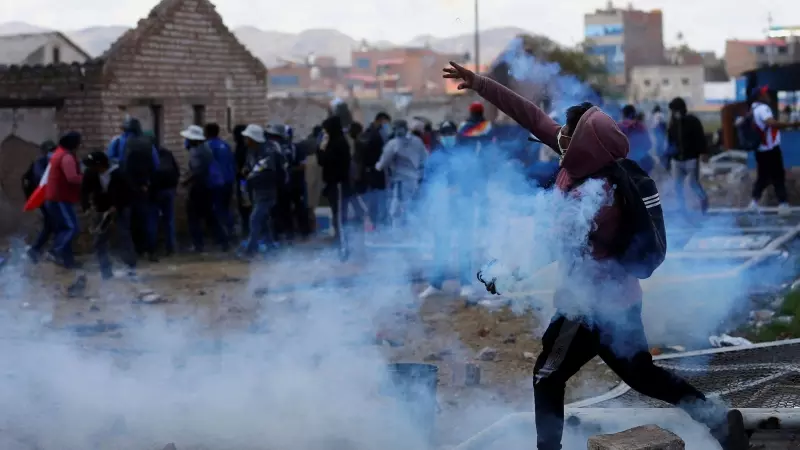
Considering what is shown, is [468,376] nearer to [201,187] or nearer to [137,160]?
[137,160]

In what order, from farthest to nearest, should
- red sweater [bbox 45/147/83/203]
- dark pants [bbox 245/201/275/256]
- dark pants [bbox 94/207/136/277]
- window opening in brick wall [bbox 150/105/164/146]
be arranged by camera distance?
window opening in brick wall [bbox 150/105/164/146] < dark pants [bbox 245/201/275/256] < red sweater [bbox 45/147/83/203] < dark pants [bbox 94/207/136/277]

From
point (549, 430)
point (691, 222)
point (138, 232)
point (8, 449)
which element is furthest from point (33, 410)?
point (691, 222)

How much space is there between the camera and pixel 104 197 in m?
10.5

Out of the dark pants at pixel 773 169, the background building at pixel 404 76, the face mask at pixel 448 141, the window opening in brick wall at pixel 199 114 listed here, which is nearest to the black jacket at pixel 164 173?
the window opening in brick wall at pixel 199 114

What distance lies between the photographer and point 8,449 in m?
4.94

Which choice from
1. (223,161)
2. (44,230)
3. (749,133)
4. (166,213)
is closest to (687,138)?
(749,133)

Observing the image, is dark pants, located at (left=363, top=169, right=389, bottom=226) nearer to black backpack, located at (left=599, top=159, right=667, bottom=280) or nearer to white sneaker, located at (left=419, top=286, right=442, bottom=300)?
white sneaker, located at (left=419, top=286, right=442, bottom=300)

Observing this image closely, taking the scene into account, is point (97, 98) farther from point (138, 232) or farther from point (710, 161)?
point (710, 161)

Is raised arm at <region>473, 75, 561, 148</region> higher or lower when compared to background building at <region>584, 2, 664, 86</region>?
lower

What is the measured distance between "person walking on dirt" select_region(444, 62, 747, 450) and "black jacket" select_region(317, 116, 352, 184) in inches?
291

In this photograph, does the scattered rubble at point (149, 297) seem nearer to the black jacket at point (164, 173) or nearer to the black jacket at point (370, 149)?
the black jacket at point (164, 173)

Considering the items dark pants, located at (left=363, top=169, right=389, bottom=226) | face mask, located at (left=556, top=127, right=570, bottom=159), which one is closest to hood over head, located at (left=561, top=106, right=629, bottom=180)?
face mask, located at (left=556, top=127, right=570, bottom=159)

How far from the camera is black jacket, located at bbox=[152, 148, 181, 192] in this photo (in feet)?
39.6

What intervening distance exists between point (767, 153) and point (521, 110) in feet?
30.4
